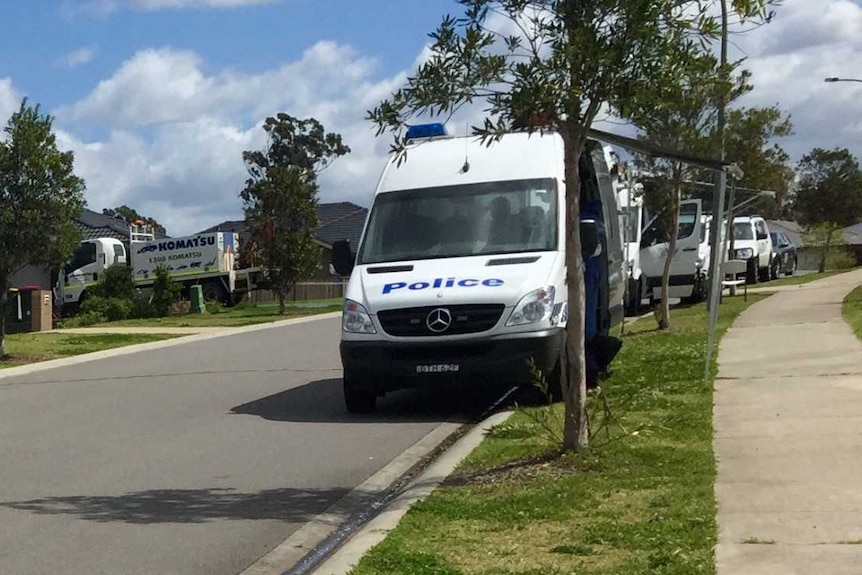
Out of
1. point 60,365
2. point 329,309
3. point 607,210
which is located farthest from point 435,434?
point 329,309

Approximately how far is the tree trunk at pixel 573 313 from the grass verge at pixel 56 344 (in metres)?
13.7

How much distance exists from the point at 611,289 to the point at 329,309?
2387 centimetres

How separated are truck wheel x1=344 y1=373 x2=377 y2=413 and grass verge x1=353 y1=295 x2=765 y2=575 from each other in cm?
182

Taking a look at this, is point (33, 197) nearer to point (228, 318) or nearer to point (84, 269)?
point (228, 318)

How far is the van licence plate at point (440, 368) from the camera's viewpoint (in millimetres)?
10969

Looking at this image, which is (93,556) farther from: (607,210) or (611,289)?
(607,210)

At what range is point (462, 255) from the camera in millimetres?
11797

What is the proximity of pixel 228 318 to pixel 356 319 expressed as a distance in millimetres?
22988

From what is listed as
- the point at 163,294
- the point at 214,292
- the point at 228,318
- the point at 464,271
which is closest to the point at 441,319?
the point at 464,271

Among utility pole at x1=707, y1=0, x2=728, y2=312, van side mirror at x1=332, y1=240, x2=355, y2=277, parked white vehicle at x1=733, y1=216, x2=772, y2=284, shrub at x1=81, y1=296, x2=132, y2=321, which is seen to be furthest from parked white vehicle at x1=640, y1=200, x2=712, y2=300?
shrub at x1=81, y1=296, x2=132, y2=321

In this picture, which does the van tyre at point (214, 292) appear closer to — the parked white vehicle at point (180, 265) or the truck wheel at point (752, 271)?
the parked white vehicle at point (180, 265)

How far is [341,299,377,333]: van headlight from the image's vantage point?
11219 mm

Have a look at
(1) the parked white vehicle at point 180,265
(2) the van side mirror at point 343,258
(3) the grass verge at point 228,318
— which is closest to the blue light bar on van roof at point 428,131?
(2) the van side mirror at point 343,258

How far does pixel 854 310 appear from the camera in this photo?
19.1 m
